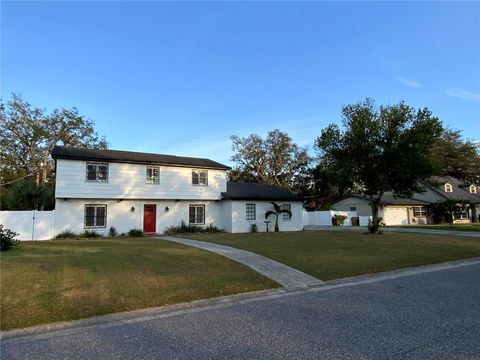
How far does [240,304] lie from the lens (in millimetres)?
7188

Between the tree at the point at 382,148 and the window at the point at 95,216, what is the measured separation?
49.8ft

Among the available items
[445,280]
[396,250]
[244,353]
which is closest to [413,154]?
[396,250]

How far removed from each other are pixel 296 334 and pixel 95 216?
2002cm

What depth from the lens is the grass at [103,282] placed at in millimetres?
6641

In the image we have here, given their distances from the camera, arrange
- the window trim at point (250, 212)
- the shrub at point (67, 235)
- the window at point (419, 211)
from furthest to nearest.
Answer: the window at point (419, 211) → the window trim at point (250, 212) → the shrub at point (67, 235)

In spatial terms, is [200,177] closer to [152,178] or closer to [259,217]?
[152,178]

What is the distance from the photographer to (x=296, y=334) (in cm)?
507

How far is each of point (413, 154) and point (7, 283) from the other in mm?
22422

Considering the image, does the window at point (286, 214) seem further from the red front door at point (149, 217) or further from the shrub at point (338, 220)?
the shrub at point (338, 220)

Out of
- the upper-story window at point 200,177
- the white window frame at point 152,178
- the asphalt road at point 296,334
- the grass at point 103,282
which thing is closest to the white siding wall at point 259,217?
the upper-story window at point 200,177

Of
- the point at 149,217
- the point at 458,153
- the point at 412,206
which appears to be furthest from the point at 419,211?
the point at 149,217

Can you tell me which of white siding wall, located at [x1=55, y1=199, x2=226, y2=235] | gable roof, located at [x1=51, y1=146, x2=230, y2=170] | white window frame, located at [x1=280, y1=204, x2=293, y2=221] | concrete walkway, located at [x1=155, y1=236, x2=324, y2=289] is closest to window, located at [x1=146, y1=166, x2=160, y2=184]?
gable roof, located at [x1=51, y1=146, x2=230, y2=170]

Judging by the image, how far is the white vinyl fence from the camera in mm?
19438

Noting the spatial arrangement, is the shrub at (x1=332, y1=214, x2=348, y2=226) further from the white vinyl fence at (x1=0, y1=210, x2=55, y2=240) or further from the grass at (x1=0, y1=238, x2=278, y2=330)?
the grass at (x1=0, y1=238, x2=278, y2=330)
